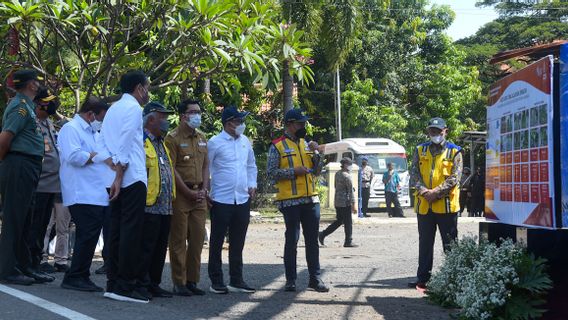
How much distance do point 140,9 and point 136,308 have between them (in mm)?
5451

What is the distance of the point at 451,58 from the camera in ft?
153

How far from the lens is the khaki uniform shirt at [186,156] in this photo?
28.8 feet

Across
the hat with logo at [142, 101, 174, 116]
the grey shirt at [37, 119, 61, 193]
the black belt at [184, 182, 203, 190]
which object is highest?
the hat with logo at [142, 101, 174, 116]

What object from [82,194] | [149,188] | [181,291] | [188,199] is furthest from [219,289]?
[82,194]

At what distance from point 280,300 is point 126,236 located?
1816 millimetres

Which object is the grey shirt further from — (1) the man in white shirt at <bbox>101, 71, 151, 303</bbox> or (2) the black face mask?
(2) the black face mask

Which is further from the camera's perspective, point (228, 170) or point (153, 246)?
point (228, 170)

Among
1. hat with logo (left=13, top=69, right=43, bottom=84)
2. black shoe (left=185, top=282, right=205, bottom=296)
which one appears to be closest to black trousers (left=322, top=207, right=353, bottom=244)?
black shoe (left=185, top=282, right=205, bottom=296)

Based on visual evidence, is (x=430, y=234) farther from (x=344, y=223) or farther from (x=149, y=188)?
(x=344, y=223)

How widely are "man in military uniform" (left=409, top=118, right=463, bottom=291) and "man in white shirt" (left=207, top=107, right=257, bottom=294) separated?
6.58 ft

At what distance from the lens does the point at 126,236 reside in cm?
772

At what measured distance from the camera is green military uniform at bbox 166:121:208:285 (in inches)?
341

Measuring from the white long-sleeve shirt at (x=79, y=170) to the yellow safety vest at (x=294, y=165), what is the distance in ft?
6.23

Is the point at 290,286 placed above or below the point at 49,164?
below
